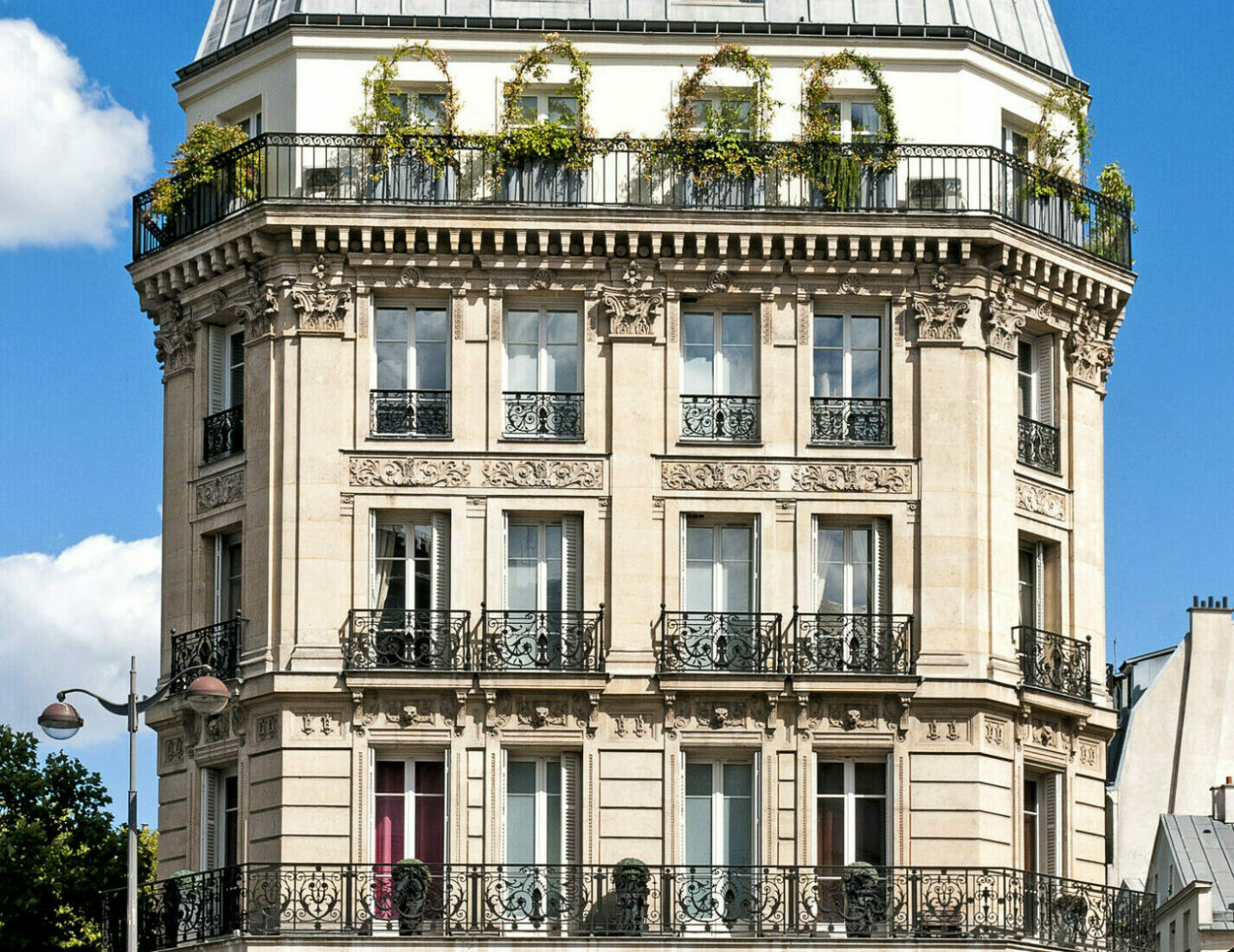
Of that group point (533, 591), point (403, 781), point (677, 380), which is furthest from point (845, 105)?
point (403, 781)

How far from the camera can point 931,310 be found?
38.9m

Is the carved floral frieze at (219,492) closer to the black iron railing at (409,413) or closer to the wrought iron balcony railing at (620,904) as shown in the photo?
the black iron railing at (409,413)

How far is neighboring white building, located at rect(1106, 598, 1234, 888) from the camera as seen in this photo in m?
65.1

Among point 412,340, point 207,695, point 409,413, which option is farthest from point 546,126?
point 207,695

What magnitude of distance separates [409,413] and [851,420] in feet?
20.0

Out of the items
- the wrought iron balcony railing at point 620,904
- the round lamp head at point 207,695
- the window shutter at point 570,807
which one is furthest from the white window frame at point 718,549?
the round lamp head at point 207,695

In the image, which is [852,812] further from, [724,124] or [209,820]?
[724,124]

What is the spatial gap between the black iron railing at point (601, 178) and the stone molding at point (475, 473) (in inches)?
140

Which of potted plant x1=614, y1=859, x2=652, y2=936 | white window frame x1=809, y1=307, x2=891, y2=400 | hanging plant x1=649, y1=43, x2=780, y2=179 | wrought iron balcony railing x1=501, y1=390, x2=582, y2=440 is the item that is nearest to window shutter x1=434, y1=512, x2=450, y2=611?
wrought iron balcony railing x1=501, y1=390, x2=582, y2=440

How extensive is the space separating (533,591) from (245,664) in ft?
13.2

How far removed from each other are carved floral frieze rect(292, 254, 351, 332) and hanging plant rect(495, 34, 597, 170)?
2878 millimetres

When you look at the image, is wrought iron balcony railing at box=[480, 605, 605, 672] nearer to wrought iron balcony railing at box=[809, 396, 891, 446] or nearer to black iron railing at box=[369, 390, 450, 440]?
black iron railing at box=[369, 390, 450, 440]

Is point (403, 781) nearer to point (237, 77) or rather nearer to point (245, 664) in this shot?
point (245, 664)

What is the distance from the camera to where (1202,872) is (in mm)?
65188
